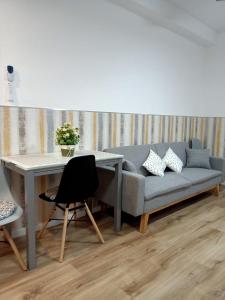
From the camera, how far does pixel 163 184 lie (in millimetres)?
2748

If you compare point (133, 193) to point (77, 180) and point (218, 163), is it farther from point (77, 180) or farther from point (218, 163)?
point (218, 163)

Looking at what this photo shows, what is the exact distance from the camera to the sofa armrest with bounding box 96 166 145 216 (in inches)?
92.6

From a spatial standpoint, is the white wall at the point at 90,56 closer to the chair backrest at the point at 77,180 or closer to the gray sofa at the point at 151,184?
the gray sofa at the point at 151,184

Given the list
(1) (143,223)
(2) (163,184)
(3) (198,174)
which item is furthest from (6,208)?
(3) (198,174)

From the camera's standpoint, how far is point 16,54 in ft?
7.22

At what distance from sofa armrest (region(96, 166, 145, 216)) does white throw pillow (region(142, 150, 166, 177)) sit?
69 cm

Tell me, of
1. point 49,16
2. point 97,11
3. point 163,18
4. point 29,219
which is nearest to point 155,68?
point 163,18

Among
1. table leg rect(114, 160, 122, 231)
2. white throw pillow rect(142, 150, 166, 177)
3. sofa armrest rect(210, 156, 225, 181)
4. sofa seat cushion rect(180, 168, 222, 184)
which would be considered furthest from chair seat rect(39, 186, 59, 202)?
sofa armrest rect(210, 156, 225, 181)

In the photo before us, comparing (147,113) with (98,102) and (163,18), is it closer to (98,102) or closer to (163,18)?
(98,102)

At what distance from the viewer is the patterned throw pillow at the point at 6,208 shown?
5.86 feet

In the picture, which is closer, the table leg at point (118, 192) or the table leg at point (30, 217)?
the table leg at point (30, 217)

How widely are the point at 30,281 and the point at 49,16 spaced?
243 cm

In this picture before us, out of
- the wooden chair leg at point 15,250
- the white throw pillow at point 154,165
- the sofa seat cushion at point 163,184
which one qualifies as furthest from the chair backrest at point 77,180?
the white throw pillow at point 154,165

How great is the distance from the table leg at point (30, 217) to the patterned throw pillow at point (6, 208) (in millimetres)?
146
